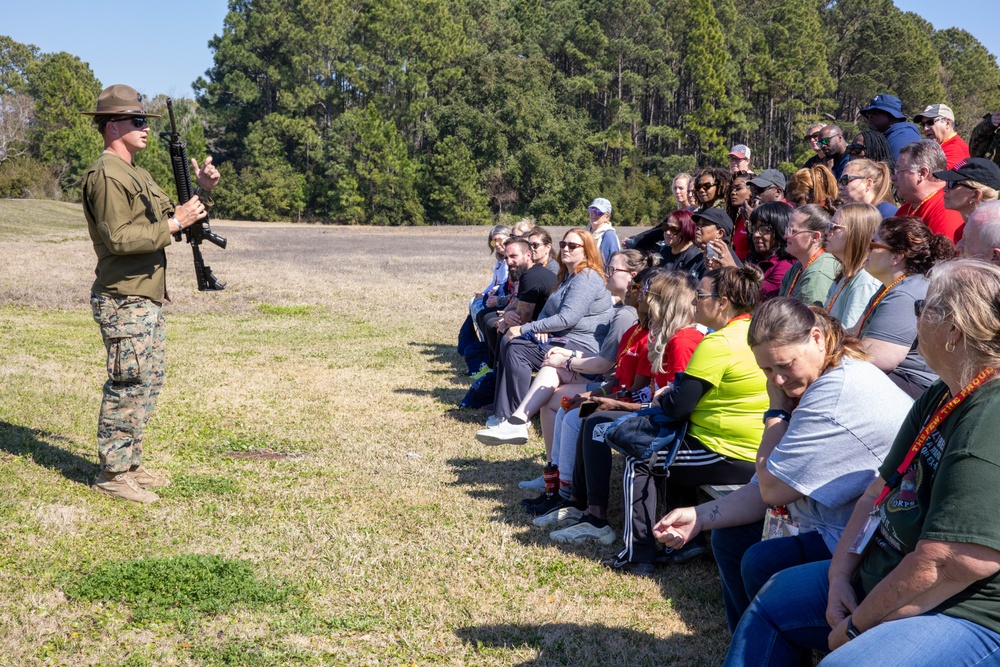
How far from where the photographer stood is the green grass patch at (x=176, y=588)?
4477 millimetres

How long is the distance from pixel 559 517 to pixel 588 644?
5.10 feet

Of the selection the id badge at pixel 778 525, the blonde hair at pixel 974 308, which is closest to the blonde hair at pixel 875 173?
the id badge at pixel 778 525

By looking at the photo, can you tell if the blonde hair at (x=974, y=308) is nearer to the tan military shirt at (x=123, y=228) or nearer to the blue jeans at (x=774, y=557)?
the blue jeans at (x=774, y=557)

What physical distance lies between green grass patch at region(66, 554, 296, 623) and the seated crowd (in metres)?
1.82

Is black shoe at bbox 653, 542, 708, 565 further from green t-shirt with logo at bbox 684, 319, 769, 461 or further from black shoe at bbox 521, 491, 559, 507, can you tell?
black shoe at bbox 521, 491, 559, 507

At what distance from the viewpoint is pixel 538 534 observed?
5.60 m

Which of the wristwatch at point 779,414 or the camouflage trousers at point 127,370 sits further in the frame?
the camouflage trousers at point 127,370

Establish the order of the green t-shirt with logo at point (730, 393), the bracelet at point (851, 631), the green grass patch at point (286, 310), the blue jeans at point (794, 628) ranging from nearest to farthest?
the blue jeans at point (794, 628) < the bracelet at point (851, 631) < the green t-shirt with logo at point (730, 393) < the green grass patch at point (286, 310)

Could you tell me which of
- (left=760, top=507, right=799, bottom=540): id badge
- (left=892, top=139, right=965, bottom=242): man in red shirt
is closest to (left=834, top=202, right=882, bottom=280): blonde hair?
(left=892, top=139, right=965, bottom=242): man in red shirt

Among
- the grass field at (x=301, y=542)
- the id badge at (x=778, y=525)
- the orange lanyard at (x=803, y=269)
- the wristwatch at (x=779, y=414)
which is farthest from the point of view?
the orange lanyard at (x=803, y=269)

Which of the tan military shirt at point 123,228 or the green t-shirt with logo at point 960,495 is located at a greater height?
the tan military shirt at point 123,228

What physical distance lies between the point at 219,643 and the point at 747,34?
71.8m

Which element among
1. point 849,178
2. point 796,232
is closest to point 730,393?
point 796,232

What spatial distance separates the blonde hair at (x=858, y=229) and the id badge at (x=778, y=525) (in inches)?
76.4
